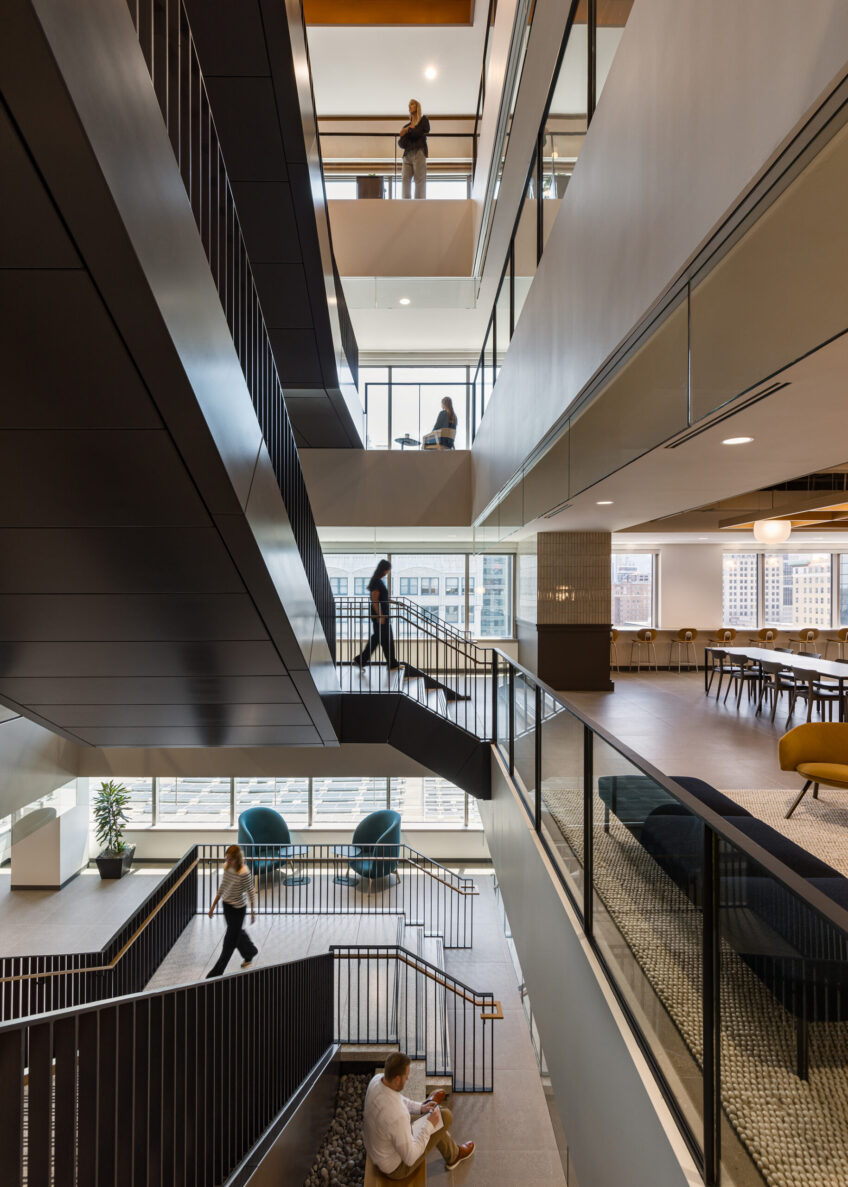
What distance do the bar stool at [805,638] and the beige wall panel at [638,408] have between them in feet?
36.6

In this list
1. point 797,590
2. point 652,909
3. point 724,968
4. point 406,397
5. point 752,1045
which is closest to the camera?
point 752,1045

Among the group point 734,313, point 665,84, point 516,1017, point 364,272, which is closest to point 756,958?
point 734,313

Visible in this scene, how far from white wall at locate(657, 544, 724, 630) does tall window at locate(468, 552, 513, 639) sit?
4264 millimetres

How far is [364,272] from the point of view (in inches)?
430

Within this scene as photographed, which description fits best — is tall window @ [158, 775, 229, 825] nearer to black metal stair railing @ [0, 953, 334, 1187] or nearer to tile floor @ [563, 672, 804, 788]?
tile floor @ [563, 672, 804, 788]

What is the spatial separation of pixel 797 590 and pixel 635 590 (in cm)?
372

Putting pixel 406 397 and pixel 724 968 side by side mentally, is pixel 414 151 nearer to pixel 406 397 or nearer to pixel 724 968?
pixel 406 397

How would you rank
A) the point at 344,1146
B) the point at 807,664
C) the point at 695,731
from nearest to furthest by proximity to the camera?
the point at 344,1146 → the point at 695,731 → the point at 807,664

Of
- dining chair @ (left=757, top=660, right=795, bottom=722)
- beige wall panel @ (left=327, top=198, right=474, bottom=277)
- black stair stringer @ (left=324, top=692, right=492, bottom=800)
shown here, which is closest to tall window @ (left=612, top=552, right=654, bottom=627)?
dining chair @ (left=757, top=660, right=795, bottom=722)

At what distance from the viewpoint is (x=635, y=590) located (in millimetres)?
15078

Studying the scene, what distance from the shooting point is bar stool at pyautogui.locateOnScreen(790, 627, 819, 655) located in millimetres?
13156

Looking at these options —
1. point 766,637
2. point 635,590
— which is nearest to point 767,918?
point 766,637

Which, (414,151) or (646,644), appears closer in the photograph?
(414,151)

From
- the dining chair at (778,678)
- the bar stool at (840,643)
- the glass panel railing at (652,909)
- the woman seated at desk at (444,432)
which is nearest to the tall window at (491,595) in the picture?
the woman seated at desk at (444,432)
